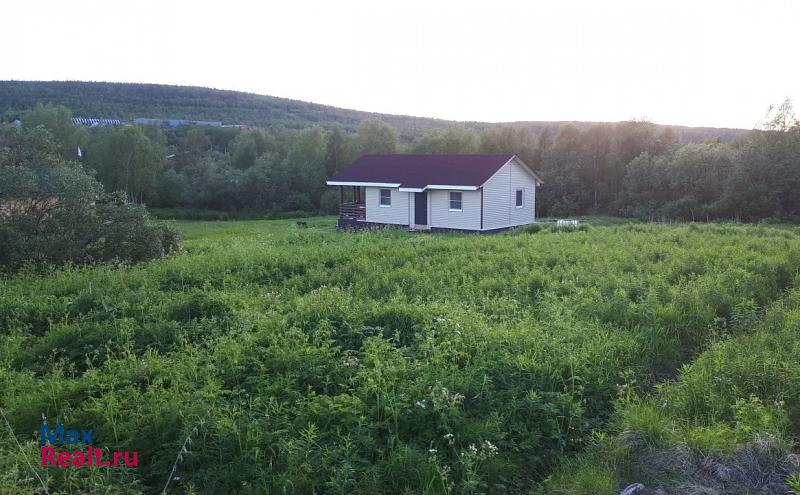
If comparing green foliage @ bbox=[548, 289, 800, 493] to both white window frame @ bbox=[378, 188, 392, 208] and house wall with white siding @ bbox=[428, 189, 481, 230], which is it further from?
white window frame @ bbox=[378, 188, 392, 208]

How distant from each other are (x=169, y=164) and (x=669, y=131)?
39515mm

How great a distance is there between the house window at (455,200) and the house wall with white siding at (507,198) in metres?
1.20

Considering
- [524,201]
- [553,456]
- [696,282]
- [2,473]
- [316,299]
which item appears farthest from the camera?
[524,201]

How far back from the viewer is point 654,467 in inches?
172

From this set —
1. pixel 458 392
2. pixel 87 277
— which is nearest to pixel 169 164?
pixel 87 277

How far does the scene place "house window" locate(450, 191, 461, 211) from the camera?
24891mm

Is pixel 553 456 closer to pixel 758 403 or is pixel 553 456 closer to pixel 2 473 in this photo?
pixel 758 403

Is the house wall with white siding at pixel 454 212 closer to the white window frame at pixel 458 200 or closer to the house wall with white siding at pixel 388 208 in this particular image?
the white window frame at pixel 458 200

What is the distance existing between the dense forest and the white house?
10713 millimetres

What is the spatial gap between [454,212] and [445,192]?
977mm

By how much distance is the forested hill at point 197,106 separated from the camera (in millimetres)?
68938

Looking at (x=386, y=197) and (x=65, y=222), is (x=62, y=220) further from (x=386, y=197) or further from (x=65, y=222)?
(x=386, y=197)

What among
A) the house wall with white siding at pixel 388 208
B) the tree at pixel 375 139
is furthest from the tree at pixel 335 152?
the house wall with white siding at pixel 388 208

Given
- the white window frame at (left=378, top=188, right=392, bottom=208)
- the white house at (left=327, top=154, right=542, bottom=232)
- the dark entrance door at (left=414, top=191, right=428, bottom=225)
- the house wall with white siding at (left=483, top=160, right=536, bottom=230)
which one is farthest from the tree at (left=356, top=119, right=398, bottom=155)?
the dark entrance door at (left=414, top=191, right=428, bottom=225)
